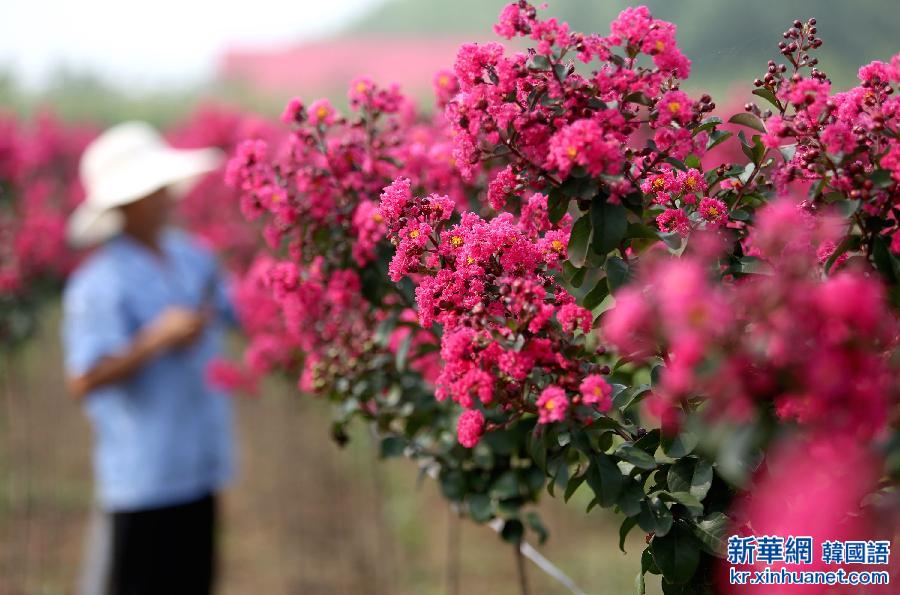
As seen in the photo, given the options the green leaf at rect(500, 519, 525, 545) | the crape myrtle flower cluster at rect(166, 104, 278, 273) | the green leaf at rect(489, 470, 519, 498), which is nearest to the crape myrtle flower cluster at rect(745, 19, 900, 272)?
the green leaf at rect(489, 470, 519, 498)

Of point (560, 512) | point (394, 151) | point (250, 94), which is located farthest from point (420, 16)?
point (394, 151)

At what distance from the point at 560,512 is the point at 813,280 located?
152 inches

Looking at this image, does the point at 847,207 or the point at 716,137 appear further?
the point at 716,137

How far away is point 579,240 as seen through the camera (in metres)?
1.18

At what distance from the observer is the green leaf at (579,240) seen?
1176 mm

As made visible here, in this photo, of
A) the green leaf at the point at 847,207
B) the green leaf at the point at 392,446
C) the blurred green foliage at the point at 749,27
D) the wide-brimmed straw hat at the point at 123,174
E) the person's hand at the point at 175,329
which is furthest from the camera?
the wide-brimmed straw hat at the point at 123,174

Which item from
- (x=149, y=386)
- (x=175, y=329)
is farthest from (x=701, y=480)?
(x=149, y=386)

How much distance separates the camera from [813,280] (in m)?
0.99

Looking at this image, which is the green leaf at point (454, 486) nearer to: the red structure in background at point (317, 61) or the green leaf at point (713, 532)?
the green leaf at point (713, 532)

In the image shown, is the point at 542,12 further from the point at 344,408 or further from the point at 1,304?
the point at 1,304

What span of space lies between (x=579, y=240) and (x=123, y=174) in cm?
290

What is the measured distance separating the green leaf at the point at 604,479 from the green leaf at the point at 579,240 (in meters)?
0.27

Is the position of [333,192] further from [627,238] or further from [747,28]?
[747,28]

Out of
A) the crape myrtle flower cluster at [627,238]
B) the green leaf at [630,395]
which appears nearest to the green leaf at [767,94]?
the crape myrtle flower cluster at [627,238]
